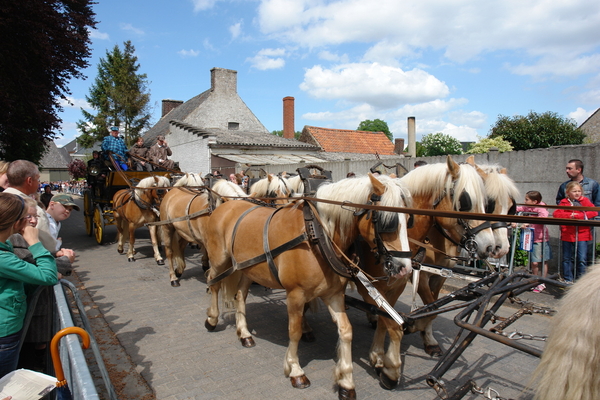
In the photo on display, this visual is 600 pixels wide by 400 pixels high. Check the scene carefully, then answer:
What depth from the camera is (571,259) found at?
4.88 meters

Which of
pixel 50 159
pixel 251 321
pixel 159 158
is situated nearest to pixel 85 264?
pixel 159 158

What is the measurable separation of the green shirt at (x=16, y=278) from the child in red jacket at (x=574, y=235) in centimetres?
553

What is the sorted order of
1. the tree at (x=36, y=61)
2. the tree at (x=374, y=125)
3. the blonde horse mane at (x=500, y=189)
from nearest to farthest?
the blonde horse mane at (x=500, y=189), the tree at (x=36, y=61), the tree at (x=374, y=125)

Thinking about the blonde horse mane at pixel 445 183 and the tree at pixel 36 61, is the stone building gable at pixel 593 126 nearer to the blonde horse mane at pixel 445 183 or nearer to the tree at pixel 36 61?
the blonde horse mane at pixel 445 183

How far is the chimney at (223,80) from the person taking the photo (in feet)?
85.6

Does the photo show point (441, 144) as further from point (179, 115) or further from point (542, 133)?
point (179, 115)

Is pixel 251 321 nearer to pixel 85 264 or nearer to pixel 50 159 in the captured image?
pixel 85 264

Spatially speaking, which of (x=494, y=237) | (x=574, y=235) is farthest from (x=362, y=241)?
(x=574, y=235)

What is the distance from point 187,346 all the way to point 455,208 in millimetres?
2997

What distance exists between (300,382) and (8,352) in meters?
2.05

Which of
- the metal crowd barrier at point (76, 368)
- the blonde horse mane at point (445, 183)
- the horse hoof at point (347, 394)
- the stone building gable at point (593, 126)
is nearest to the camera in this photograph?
the metal crowd barrier at point (76, 368)

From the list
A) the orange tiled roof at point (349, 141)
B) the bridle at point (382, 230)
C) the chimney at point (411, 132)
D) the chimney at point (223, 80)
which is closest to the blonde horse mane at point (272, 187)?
the bridle at point (382, 230)

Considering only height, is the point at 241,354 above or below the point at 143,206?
below

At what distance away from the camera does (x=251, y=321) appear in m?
4.55
